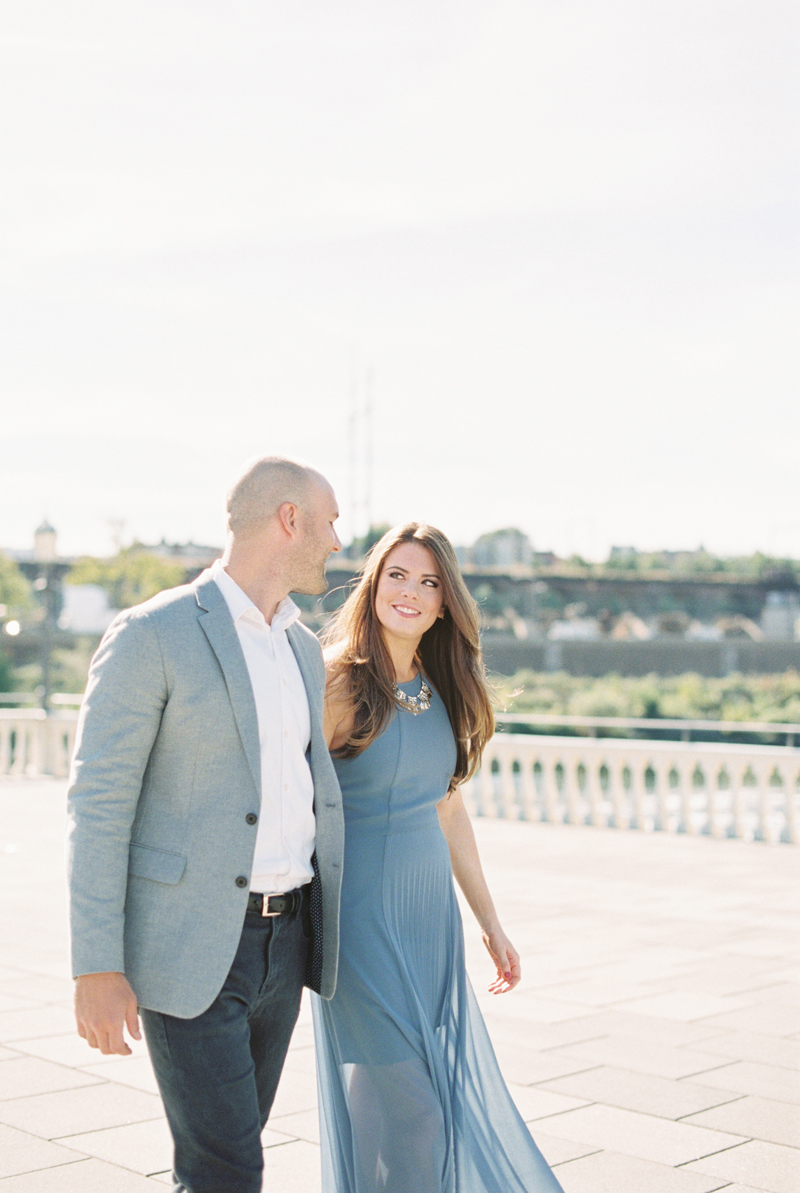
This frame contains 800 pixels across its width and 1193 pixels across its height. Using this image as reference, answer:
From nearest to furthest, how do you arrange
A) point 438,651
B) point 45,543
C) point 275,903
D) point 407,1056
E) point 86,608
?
point 275,903 → point 407,1056 → point 438,651 → point 45,543 → point 86,608

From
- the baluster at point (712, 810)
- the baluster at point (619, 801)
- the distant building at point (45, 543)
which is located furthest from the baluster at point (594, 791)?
the distant building at point (45, 543)

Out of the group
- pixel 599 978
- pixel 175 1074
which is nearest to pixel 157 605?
pixel 175 1074

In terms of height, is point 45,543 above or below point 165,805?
above

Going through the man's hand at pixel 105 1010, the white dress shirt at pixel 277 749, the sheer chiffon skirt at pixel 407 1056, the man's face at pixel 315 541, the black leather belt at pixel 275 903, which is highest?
the man's face at pixel 315 541

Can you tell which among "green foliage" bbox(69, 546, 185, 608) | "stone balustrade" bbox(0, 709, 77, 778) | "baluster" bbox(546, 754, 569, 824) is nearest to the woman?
"baluster" bbox(546, 754, 569, 824)

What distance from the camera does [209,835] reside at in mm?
2416

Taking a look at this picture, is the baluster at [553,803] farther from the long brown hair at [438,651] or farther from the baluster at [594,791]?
the long brown hair at [438,651]

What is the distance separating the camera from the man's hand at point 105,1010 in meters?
2.28

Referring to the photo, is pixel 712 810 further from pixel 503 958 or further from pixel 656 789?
pixel 503 958

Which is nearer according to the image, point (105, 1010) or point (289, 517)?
point (105, 1010)

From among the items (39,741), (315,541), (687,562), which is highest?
(687,562)

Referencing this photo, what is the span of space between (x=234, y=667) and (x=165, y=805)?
28cm

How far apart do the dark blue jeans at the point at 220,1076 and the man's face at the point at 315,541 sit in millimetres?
647

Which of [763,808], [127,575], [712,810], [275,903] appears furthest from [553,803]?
[127,575]
